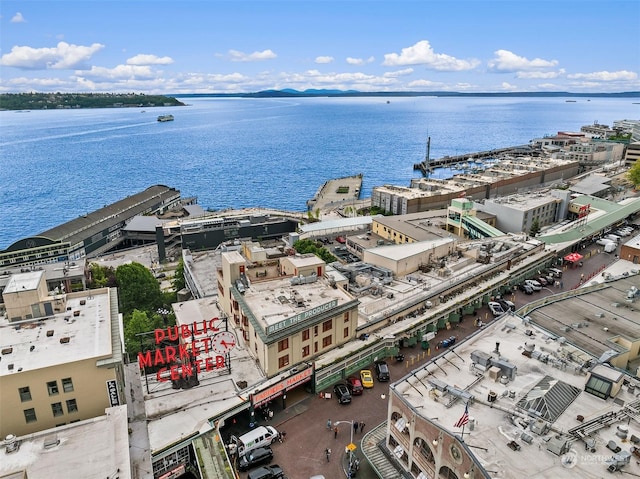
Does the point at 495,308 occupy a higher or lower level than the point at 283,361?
lower

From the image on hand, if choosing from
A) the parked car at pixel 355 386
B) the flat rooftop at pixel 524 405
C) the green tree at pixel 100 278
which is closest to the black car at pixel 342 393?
the parked car at pixel 355 386

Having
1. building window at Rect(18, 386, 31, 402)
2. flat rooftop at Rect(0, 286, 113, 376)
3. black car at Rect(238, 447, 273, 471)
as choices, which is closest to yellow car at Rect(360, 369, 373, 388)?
black car at Rect(238, 447, 273, 471)

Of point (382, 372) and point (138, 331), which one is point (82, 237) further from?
point (382, 372)

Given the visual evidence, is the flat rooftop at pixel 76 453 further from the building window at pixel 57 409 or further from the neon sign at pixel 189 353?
the neon sign at pixel 189 353

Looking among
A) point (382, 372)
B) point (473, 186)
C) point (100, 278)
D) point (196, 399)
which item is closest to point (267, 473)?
point (196, 399)

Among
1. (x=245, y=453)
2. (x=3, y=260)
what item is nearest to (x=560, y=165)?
(x=245, y=453)

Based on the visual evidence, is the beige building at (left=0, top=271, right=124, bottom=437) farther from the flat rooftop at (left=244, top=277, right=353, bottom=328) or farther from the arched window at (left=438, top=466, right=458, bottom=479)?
the arched window at (left=438, top=466, right=458, bottom=479)

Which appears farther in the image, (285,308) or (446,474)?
(285,308)
